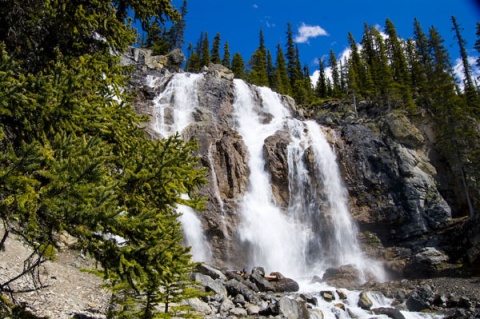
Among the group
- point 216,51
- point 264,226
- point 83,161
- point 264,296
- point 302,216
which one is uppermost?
point 216,51

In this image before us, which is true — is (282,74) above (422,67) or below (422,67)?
above

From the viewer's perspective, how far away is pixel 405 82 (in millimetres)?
51719

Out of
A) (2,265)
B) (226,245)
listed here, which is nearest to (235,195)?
(226,245)

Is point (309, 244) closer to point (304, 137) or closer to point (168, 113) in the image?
point (304, 137)

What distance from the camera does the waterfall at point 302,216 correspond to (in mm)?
26812

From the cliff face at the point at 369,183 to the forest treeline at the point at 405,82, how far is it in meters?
2.87

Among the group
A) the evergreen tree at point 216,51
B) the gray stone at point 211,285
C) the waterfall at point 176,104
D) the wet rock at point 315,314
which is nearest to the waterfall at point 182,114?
the waterfall at point 176,104

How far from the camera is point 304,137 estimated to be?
33750mm

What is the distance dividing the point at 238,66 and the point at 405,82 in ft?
89.8

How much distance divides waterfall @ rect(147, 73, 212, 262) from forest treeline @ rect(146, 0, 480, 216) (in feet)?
68.6

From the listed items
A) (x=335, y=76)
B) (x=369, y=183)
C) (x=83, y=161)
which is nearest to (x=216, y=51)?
(x=335, y=76)

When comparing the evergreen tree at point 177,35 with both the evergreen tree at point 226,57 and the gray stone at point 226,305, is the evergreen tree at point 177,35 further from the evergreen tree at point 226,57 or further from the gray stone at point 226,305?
the gray stone at point 226,305

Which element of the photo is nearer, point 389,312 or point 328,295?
→ point 389,312

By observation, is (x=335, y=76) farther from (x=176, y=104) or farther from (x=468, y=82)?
(x=176, y=104)
